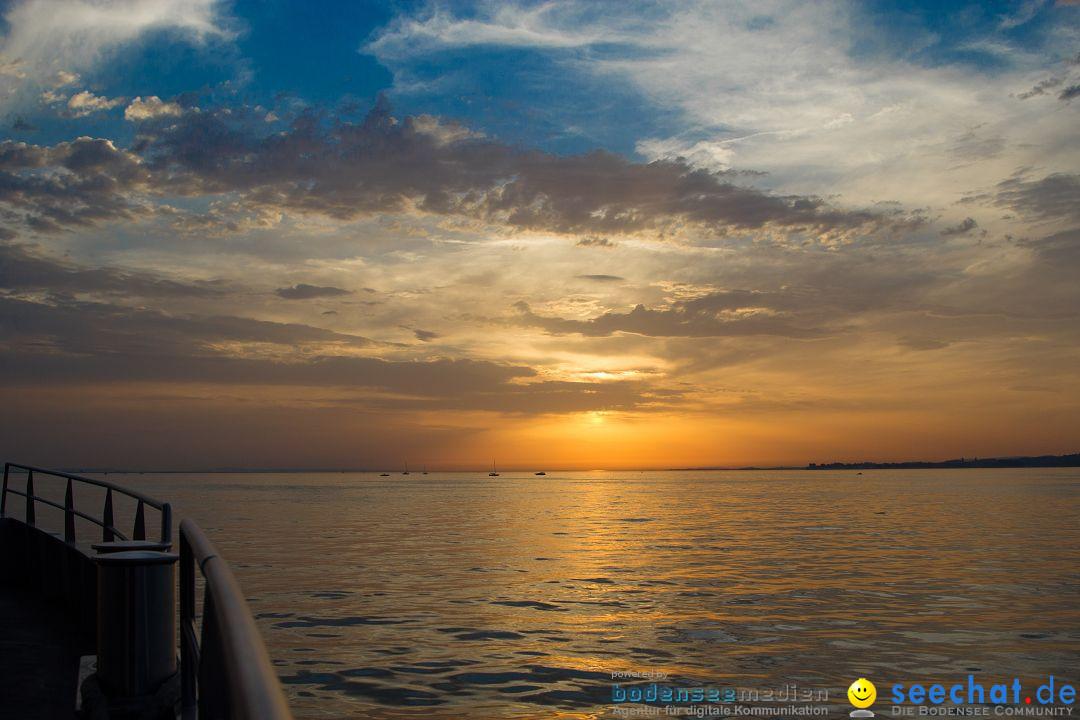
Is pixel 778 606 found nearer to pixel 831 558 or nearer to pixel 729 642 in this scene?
pixel 729 642

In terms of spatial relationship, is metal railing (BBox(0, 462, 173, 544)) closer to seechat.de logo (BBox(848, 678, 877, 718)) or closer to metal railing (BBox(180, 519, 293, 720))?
metal railing (BBox(180, 519, 293, 720))

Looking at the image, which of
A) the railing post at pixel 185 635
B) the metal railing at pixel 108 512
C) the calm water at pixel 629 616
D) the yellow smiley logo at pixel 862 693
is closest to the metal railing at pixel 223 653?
the railing post at pixel 185 635

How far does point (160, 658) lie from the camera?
5.52 metres

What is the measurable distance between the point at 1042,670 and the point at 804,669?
3.74 meters


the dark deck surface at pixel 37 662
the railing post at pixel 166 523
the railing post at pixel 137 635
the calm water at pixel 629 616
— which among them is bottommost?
the calm water at pixel 629 616

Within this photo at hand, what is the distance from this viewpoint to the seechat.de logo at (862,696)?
11242mm

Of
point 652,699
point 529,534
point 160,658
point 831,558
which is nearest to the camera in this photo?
point 160,658

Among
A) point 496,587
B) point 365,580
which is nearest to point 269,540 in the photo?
point 365,580

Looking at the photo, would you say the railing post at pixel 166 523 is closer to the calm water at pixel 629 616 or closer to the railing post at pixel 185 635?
the railing post at pixel 185 635

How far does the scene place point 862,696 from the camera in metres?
12.0

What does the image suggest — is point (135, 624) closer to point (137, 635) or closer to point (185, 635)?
point (137, 635)

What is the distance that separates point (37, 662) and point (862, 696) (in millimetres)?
9903

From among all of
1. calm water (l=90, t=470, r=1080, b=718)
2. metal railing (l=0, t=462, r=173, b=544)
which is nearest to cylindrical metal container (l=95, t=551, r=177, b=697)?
metal railing (l=0, t=462, r=173, b=544)

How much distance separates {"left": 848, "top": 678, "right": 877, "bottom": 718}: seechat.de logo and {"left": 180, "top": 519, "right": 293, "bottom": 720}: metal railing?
9.23 metres
